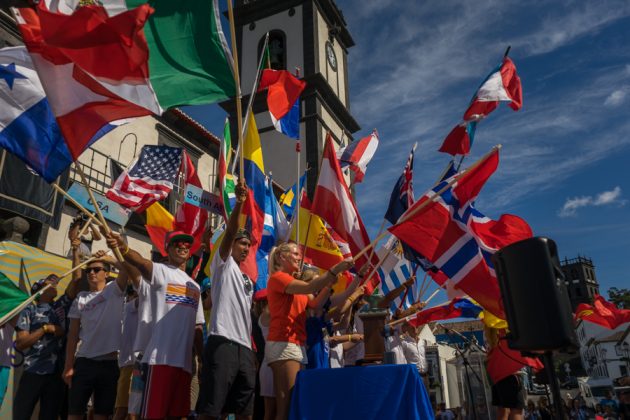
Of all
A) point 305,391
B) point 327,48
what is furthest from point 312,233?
point 327,48

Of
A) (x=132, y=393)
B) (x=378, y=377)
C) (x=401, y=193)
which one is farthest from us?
(x=401, y=193)

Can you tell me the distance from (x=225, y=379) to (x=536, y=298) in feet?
6.89

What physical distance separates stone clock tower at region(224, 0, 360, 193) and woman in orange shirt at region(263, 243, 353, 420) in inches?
647

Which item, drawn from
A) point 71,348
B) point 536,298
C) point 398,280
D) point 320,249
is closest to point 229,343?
point 71,348

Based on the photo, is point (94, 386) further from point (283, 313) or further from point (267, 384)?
point (283, 313)

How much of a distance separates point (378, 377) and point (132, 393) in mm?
1859

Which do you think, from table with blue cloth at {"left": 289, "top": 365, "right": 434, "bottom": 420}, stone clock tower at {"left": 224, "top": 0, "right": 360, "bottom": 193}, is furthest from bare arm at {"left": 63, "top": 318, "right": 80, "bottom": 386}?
stone clock tower at {"left": 224, "top": 0, "right": 360, "bottom": 193}

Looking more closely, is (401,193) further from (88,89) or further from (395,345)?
(88,89)

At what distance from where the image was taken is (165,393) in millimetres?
3482

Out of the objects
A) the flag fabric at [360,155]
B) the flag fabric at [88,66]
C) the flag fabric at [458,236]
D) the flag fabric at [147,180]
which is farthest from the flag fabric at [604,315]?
the flag fabric at [88,66]

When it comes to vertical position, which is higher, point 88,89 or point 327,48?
point 327,48

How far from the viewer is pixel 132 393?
3.67 m

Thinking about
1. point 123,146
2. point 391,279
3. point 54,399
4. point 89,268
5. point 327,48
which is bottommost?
point 54,399

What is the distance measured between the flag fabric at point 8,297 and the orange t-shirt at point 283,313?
8.58ft
